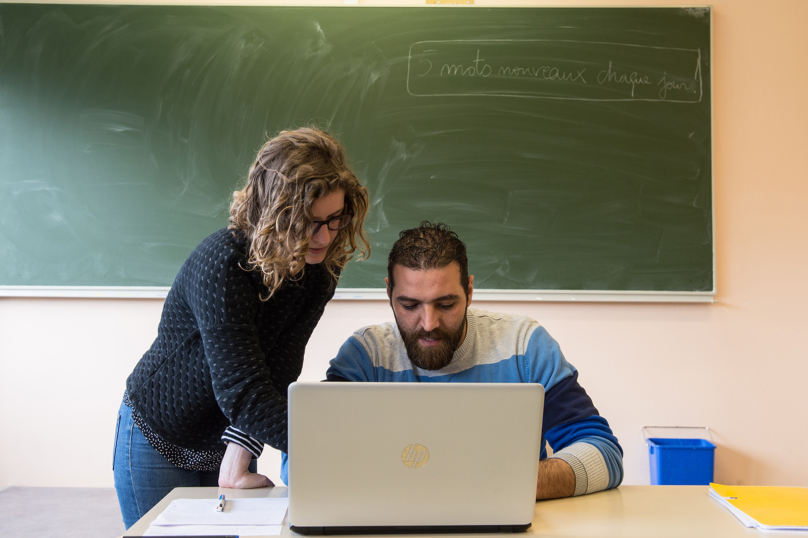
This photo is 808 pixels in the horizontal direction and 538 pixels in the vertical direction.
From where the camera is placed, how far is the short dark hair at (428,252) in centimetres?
141

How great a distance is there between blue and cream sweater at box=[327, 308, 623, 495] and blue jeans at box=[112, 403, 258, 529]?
1.34 ft

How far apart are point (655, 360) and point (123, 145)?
2.55 m

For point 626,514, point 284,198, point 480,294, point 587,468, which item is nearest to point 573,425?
point 587,468

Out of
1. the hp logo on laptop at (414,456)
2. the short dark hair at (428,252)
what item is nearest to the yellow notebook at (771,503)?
the hp logo on laptop at (414,456)

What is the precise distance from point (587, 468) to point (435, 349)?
44cm

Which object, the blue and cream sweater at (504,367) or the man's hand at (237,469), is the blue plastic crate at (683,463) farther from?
the man's hand at (237,469)

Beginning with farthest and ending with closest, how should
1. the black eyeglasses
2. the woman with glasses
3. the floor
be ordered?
the floor < the black eyeglasses < the woman with glasses

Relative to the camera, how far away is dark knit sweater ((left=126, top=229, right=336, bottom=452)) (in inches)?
40.3

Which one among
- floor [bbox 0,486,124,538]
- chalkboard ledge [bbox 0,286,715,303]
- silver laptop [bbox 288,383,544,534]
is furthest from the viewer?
chalkboard ledge [bbox 0,286,715,303]

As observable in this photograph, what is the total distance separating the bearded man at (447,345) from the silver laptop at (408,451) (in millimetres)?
504

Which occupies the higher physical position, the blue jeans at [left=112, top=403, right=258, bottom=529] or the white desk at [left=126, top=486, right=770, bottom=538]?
the white desk at [left=126, top=486, right=770, bottom=538]

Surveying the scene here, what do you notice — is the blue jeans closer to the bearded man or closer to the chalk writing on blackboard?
the bearded man

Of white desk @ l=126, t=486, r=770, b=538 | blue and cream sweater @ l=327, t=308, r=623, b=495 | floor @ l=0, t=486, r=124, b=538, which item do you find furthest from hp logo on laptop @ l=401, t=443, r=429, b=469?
floor @ l=0, t=486, r=124, b=538

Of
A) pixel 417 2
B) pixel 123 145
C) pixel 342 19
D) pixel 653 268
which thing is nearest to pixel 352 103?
pixel 342 19
